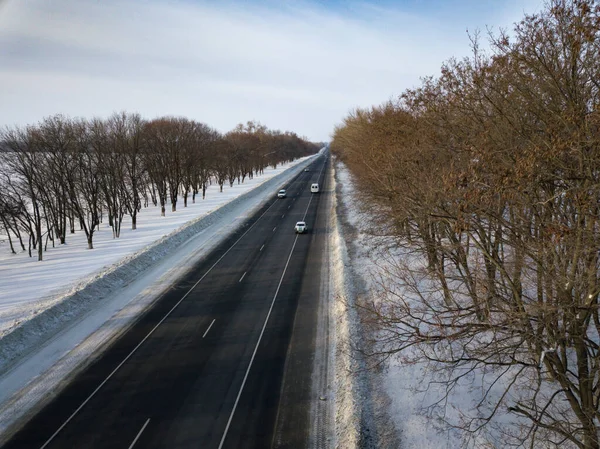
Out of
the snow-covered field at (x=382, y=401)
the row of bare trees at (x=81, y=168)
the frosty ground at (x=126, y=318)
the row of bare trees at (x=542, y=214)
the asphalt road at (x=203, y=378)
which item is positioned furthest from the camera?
the row of bare trees at (x=81, y=168)

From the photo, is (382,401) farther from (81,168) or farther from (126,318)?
(81,168)

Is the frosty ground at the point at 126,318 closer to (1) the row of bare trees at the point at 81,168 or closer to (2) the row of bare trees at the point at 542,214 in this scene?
(2) the row of bare trees at the point at 542,214

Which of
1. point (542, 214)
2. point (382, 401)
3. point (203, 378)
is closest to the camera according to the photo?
point (542, 214)

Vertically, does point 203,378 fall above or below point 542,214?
below

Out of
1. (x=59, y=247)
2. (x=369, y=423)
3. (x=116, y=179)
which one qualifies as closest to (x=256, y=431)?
(x=369, y=423)

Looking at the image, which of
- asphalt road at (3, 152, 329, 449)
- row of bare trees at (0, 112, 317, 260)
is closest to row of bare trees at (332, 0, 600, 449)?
asphalt road at (3, 152, 329, 449)

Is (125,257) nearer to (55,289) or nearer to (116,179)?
(55,289)

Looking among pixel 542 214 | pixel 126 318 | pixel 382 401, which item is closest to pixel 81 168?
pixel 126 318

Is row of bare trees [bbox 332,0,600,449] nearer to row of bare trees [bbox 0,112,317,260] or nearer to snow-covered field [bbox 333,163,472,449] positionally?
snow-covered field [bbox 333,163,472,449]

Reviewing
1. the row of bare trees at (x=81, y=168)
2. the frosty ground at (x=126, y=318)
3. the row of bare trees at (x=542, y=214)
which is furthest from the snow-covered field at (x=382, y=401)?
the row of bare trees at (x=81, y=168)
